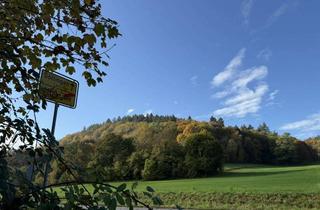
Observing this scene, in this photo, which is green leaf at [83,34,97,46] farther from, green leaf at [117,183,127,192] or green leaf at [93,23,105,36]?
green leaf at [117,183,127,192]

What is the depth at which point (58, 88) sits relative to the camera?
10.1 feet

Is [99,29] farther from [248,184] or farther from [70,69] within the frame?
[248,184]

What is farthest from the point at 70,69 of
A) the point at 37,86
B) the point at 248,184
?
the point at 248,184

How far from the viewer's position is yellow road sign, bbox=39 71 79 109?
9.18ft

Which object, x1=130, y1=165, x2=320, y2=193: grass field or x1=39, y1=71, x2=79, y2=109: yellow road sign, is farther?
Result: x1=130, y1=165, x2=320, y2=193: grass field

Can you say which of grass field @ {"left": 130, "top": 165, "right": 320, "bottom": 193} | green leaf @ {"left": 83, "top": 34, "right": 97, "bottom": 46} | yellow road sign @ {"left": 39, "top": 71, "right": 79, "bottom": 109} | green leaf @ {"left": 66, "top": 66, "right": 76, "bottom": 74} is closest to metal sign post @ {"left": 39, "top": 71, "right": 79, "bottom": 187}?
yellow road sign @ {"left": 39, "top": 71, "right": 79, "bottom": 109}

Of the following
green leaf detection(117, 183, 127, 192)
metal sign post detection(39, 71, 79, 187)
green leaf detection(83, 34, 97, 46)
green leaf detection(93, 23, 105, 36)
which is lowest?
green leaf detection(117, 183, 127, 192)

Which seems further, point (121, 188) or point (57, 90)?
point (57, 90)

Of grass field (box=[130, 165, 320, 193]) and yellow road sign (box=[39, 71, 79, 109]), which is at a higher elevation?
yellow road sign (box=[39, 71, 79, 109])

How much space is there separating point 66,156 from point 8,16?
1079 mm

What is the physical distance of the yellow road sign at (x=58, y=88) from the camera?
2.80 meters

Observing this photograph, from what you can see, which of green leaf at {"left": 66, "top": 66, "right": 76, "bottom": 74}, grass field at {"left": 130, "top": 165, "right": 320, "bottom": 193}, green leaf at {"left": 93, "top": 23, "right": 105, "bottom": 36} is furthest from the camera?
grass field at {"left": 130, "top": 165, "right": 320, "bottom": 193}

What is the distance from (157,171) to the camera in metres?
48.3

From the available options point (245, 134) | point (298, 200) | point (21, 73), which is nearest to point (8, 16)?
Result: point (21, 73)
